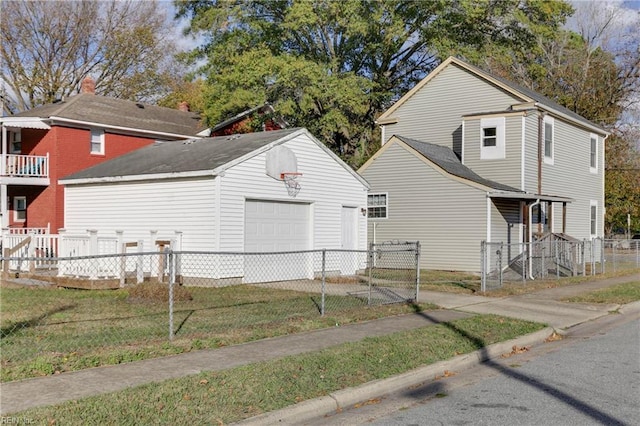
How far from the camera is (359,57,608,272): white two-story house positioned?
23.1 metres

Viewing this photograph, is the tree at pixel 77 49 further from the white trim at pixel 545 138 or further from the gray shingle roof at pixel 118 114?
the white trim at pixel 545 138

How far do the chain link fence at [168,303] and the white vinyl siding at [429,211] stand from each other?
11.1 ft

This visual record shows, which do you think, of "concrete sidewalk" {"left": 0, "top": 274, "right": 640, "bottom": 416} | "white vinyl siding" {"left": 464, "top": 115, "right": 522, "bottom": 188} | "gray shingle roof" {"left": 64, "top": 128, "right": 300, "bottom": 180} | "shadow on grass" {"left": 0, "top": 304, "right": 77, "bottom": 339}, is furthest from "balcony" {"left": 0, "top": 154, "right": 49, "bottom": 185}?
"concrete sidewalk" {"left": 0, "top": 274, "right": 640, "bottom": 416}

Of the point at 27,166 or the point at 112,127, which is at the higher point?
the point at 112,127

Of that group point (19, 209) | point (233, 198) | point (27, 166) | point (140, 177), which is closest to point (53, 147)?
point (27, 166)

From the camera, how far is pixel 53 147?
25734 millimetres

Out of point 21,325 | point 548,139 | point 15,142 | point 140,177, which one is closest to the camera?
point 21,325

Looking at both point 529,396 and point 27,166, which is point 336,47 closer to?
point 27,166

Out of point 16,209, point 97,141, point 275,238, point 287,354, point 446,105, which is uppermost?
point 446,105

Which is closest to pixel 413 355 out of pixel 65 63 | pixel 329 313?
pixel 329 313

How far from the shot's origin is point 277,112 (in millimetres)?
30125

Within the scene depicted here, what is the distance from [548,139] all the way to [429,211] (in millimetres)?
6333

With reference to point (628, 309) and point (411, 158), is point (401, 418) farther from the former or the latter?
point (411, 158)

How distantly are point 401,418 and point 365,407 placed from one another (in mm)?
612
